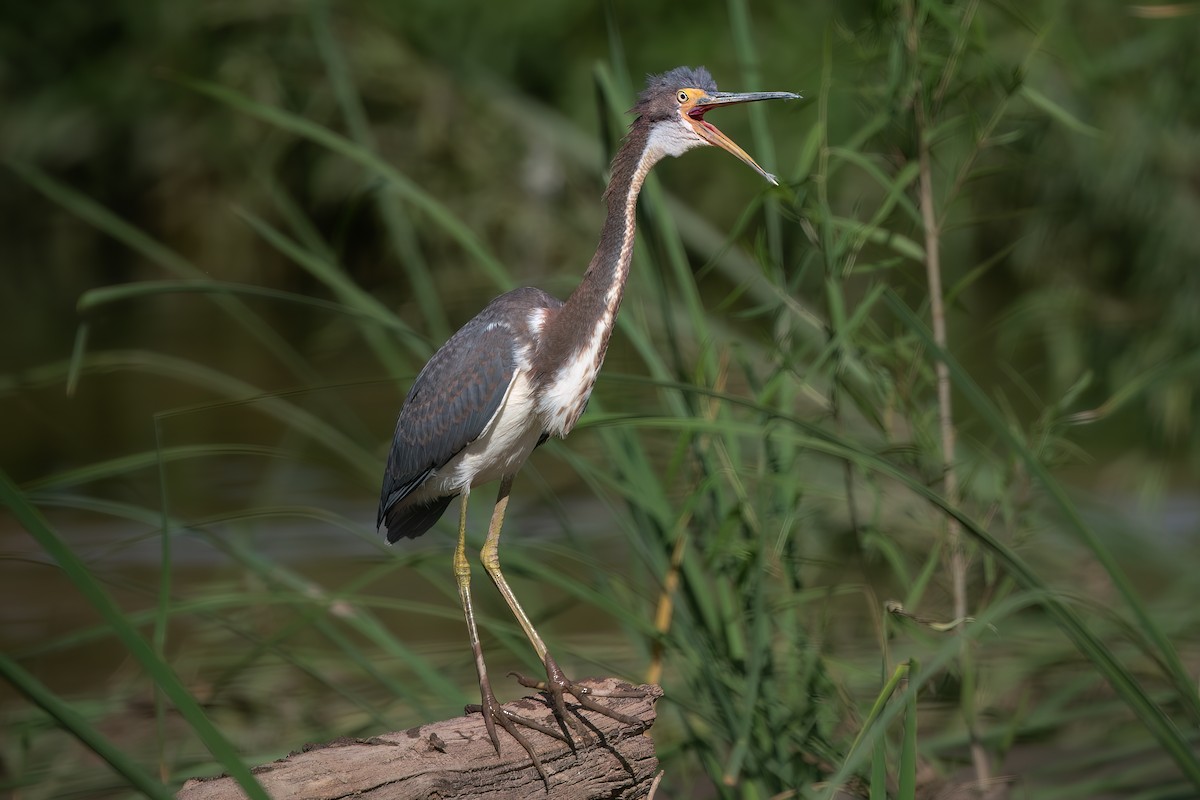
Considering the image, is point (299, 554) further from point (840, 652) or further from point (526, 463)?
point (526, 463)

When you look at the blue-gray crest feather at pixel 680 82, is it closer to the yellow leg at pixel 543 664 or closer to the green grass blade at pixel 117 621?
the yellow leg at pixel 543 664

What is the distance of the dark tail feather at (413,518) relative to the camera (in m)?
2.68

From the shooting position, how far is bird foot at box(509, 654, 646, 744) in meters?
2.21

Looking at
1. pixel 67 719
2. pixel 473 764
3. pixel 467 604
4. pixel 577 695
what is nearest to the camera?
pixel 67 719

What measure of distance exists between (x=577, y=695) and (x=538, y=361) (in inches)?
22.5

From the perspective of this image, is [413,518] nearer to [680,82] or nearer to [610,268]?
[610,268]

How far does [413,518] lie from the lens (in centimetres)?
269

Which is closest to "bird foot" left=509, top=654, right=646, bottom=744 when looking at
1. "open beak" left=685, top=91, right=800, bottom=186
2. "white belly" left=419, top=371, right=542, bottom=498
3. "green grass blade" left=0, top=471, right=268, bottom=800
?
"white belly" left=419, top=371, right=542, bottom=498

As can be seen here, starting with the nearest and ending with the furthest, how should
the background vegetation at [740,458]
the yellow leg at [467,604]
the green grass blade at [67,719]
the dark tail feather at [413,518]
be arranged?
the green grass blade at [67,719] → the yellow leg at [467,604] → the background vegetation at [740,458] → the dark tail feather at [413,518]

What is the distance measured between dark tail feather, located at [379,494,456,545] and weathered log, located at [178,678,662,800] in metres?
0.47

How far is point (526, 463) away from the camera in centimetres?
263

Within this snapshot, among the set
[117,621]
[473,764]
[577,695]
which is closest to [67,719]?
[117,621]

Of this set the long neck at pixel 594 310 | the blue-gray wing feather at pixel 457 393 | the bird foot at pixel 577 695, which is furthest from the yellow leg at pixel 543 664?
the long neck at pixel 594 310

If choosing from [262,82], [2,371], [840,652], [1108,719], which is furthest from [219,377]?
[262,82]
